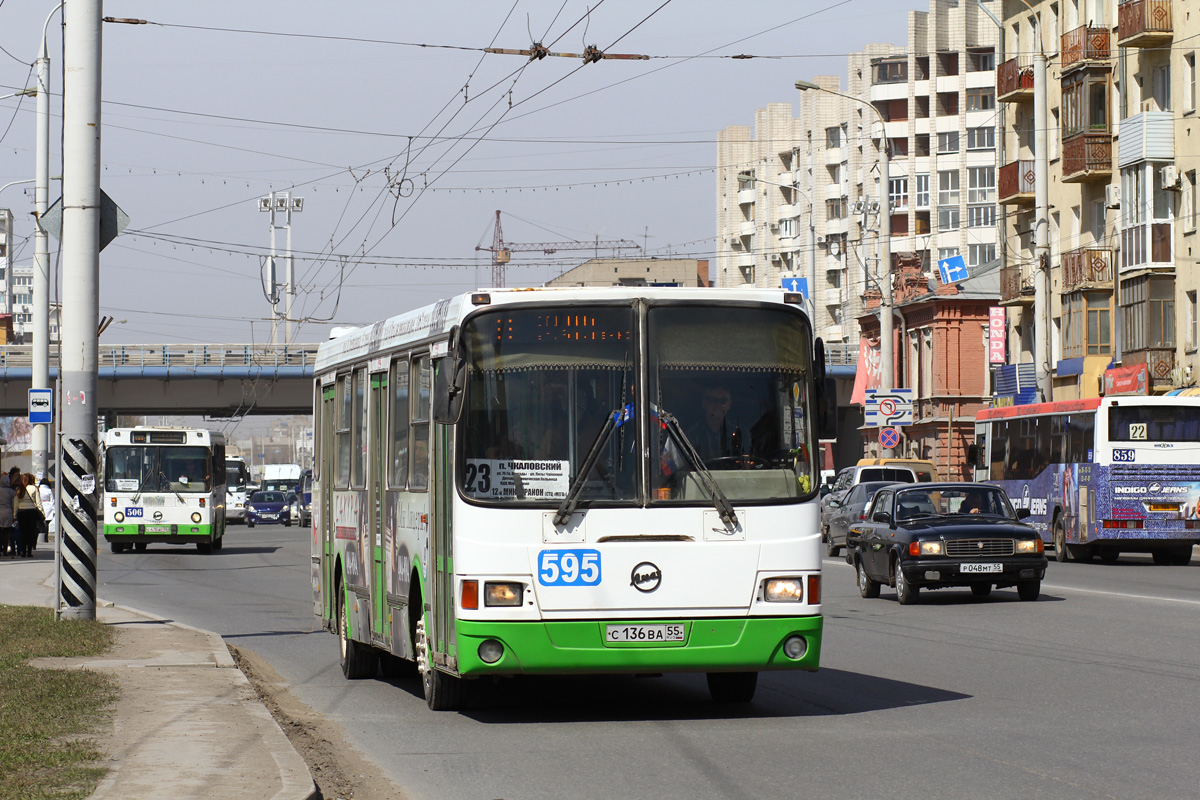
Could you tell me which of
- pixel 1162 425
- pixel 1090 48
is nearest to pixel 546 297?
pixel 1162 425

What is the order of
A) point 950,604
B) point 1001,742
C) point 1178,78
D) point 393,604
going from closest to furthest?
1. point 1001,742
2. point 393,604
3. point 950,604
4. point 1178,78

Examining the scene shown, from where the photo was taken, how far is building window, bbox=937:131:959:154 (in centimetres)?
11294

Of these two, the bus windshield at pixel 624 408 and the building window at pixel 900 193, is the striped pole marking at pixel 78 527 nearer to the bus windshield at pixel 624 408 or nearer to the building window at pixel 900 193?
the bus windshield at pixel 624 408

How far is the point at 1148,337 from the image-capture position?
160 feet

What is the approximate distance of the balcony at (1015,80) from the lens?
58.9m

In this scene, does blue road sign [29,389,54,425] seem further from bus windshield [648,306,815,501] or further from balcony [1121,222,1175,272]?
balcony [1121,222,1175,272]

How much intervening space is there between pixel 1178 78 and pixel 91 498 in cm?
3787

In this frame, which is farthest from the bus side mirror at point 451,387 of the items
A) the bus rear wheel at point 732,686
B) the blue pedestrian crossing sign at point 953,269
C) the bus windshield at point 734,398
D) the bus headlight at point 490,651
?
the blue pedestrian crossing sign at point 953,269

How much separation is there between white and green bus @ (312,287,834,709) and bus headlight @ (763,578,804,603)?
0.04 feet

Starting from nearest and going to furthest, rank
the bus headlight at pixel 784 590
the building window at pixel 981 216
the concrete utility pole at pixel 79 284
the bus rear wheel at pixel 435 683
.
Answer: the bus headlight at pixel 784 590 < the bus rear wheel at pixel 435 683 < the concrete utility pole at pixel 79 284 < the building window at pixel 981 216

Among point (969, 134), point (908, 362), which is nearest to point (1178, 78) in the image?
point (908, 362)

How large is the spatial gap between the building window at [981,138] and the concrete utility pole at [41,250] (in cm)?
7946

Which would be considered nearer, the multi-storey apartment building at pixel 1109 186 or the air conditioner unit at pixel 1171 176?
the air conditioner unit at pixel 1171 176

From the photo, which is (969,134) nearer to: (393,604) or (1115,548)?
(1115,548)
